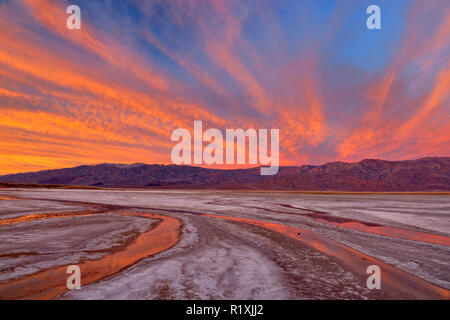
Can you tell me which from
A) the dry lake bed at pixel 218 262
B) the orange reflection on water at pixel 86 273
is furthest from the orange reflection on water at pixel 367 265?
the orange reflection on water at pixel 86 273

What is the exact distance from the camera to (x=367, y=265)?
5.95m

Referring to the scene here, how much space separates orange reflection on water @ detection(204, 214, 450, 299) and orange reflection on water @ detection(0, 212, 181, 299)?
500 centimetres

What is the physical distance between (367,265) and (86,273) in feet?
21.8

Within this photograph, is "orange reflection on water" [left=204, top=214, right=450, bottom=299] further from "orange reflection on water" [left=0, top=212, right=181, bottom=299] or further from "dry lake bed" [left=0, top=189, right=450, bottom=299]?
"orange reflection on water" [left=0, top=212, right=181, bottom=299]

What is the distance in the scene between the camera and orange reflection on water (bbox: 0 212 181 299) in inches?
159

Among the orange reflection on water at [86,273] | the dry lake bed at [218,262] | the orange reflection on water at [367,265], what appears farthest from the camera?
the orange reflection on water at [367,265]

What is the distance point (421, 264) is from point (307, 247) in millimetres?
2891

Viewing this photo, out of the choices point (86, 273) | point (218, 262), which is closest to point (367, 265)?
point (218, 262)

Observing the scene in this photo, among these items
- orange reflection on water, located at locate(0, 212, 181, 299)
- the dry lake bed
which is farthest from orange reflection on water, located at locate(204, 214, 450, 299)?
orange reflection on water, located at locate(0, 212, 181, 299)

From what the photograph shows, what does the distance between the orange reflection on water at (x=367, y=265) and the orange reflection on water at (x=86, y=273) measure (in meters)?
5.00

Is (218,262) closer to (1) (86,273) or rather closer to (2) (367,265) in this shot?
(1) (86,273)

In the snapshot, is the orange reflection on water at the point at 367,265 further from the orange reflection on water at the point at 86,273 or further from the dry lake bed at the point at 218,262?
the orange reflection on water at the point at 86,273

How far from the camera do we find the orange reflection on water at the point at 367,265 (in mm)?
4438

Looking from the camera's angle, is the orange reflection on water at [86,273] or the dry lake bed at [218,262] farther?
the dry lake bed at [218,262]
